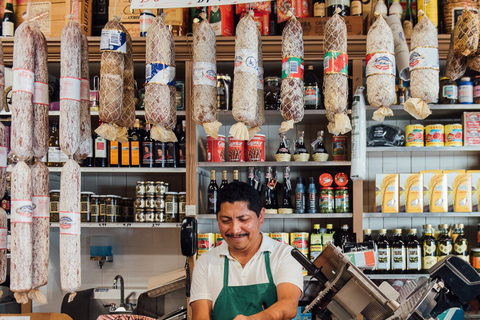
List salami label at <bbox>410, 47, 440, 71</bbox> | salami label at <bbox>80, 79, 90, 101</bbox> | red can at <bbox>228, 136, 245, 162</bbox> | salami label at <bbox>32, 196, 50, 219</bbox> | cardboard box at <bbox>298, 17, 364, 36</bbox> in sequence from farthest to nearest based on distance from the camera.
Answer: red can at <bbox>228, 136, 245, 162</bbox> < cardboard box at <bbox>298, 17, 364, 36</bbox> < salami label at <bbox>80, 79, 90, 101</bbox> < salami label at <bbox>32, 196, 50, 219</bbox> < salami label at <bbox>410, 47, 440, 71</bbox>

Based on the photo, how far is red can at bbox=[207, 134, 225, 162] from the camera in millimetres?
3529

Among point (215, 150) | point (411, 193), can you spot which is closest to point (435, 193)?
point (411, 193)

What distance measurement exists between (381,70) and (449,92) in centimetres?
166

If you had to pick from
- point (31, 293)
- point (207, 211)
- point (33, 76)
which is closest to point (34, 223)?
point (31, 293)

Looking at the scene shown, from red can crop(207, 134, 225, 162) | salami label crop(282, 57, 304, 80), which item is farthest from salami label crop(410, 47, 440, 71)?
red can crop(207, 134, 225, 162)

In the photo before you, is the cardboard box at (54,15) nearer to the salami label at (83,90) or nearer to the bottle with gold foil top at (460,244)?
the salami label at (83,90)

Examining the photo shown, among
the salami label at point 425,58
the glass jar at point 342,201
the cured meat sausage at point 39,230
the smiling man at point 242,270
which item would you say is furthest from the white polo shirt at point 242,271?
the glass jar at point 342,201

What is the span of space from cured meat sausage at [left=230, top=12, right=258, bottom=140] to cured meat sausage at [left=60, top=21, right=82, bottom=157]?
27.0 inches

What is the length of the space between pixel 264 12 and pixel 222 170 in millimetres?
1237

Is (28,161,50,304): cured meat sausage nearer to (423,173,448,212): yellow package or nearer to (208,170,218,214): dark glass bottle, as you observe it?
(208,170,218,214): dark glass bottle

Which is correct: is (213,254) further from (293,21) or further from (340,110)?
→ (293,21)

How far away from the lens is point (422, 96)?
1.99m

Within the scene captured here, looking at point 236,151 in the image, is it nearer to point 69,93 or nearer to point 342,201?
point 342,201

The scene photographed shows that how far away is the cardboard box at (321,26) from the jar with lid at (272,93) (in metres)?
0.41
